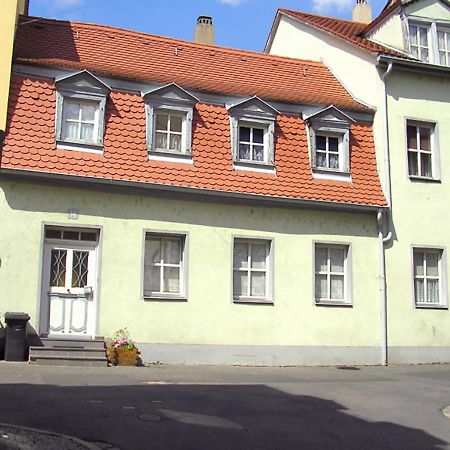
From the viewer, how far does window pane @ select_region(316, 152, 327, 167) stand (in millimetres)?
17281

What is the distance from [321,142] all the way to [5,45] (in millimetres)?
8271

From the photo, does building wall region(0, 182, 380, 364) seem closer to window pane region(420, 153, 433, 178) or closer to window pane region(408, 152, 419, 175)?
window pane region(408, 152, 419, 175)

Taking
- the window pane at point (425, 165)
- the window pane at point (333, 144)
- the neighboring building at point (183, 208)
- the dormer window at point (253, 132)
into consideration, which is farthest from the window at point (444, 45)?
the dormer window at point (253, 132)

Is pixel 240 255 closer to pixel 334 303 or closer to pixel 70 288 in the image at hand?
pixel 334 303

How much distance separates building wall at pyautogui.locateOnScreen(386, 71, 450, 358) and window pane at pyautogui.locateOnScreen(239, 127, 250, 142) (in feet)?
13.2

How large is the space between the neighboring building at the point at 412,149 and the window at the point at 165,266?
17.6 feet

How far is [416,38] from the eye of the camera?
19.4 m

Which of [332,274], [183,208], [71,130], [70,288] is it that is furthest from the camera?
[332,274]

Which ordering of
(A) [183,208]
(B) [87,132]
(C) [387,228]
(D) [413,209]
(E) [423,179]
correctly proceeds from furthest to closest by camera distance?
(E) [423,179] < (D) [413,209] < (C) [387,228] < (A) [183,208] < (B) [87,132]

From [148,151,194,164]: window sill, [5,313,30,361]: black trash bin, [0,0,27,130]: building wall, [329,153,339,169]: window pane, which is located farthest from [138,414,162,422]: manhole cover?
[329,153,339,169]: window pane

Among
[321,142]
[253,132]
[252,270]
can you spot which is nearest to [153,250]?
[252,270]

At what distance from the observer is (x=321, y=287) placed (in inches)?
658

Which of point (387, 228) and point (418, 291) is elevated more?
point (387, 228)

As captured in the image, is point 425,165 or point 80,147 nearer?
point 80,147
